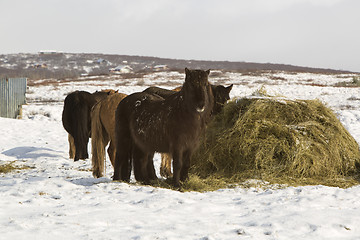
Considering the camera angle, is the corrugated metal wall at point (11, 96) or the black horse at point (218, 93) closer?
the black horse at point (218, 93)

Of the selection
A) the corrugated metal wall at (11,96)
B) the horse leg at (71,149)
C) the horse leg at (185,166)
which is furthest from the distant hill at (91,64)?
the horse leg at (185,166)

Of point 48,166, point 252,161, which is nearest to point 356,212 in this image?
point 252,161

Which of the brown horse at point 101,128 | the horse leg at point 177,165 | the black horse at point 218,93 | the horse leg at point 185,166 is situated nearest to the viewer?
the horse leg at point 177,165

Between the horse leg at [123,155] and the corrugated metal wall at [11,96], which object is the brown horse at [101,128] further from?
the corrugated metal wall at [11,96]

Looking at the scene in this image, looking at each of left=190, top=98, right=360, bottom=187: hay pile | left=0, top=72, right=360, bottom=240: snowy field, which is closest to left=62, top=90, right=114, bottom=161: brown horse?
left=0, top=72, right=360, bottom=240: snowy field

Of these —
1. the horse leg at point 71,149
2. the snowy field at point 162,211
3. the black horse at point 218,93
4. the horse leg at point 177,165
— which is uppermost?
the black horse at point 218,93

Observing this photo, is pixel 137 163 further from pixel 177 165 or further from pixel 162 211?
pixel 162 211

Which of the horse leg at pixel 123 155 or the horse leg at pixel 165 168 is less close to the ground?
the horse leg at pixel 123 155

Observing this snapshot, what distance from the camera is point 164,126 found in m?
5.15

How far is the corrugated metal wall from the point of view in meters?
17.7

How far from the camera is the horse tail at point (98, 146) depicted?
660 centimetres

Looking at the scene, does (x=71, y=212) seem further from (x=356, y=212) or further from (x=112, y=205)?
(x=356, y=212)

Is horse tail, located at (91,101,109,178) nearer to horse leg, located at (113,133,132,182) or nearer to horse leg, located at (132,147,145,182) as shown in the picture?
horse leg, located at (113,133,132,182)

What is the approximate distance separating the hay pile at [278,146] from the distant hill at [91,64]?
87.1m
